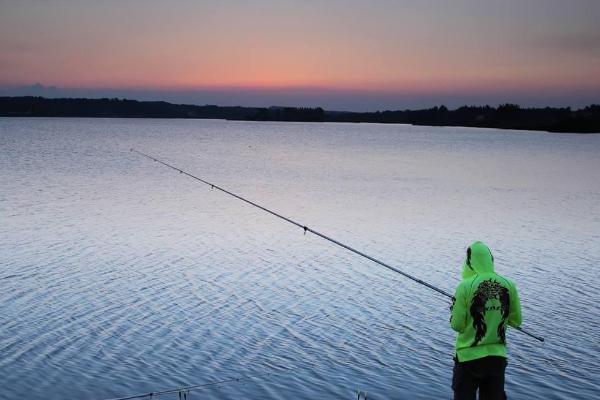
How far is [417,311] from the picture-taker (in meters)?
13.4

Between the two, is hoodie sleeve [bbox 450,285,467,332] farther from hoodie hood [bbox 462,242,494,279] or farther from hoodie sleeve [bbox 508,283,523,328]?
hoodie sleeve [bbox 508,283,523,328]

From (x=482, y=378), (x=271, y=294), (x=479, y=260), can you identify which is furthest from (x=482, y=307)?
(x=271, y=294)

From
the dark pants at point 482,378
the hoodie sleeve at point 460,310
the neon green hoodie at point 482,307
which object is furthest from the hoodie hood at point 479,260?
the dark pants at point 482,378

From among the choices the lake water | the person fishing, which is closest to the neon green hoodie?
the person fishing

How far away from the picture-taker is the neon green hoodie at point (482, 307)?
18.0 ft

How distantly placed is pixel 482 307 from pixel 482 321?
0.14 meters

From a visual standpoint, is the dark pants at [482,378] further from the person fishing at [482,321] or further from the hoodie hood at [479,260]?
the hoodie hood at [479,260]

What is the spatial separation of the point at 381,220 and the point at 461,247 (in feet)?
21.9

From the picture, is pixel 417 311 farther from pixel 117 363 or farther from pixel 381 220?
pixel 381 220

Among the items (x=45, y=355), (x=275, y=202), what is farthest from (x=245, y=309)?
(x=275, y=202)

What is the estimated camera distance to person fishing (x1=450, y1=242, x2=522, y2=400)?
5.48 meters

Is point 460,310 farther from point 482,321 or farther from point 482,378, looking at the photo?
point 482,378

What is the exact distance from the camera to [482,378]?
5.73 meters

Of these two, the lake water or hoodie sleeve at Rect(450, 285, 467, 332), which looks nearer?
hoodie sleeve at Rect(450, 285, 467, 332)
